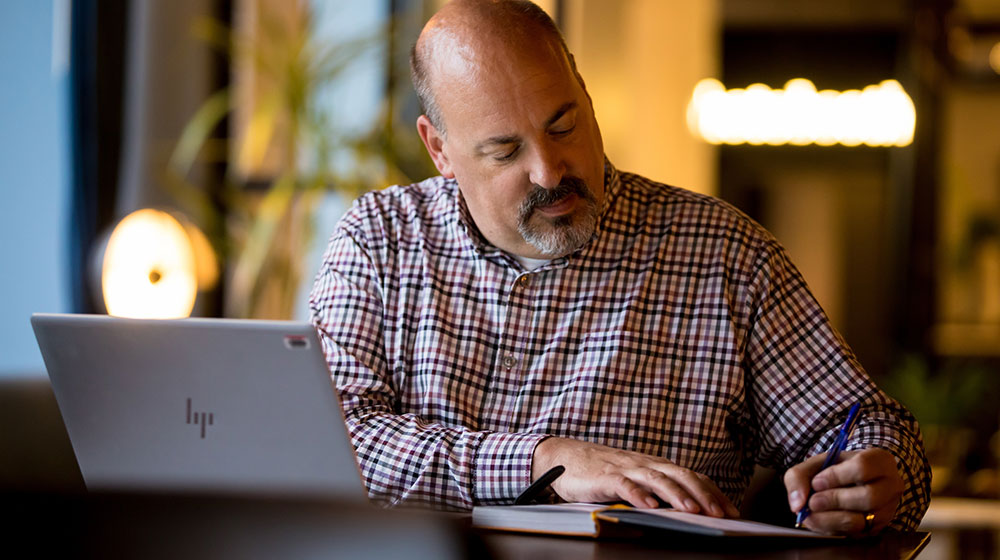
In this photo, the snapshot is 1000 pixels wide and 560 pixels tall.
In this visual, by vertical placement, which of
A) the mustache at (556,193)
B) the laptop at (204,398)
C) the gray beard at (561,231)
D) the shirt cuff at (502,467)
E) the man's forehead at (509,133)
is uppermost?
the man's forehead at (509,133)

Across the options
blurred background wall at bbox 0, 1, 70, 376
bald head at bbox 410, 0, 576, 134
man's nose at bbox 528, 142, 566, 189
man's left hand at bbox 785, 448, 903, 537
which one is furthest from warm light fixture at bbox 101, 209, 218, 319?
man's left hand at bbox 785, 448, 903, 537

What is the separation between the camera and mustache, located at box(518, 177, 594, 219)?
61.9 inches

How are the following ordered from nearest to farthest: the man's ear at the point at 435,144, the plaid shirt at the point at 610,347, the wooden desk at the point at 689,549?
the wooden desk at the point at 689,549, the plaid shirt at the point at 610,347, the man's ear at the point at 435,144

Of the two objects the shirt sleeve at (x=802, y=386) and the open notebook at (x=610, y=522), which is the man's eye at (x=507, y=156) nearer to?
the shirt sleeve at (x=802, y=386)

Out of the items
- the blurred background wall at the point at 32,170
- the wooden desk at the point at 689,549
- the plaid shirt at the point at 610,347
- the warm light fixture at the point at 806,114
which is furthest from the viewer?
the warm light fixture at the point at 806,114

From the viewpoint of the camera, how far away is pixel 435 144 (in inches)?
69.2

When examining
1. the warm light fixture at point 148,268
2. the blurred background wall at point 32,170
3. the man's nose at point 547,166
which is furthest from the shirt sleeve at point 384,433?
the blurred background wall at point 32,170

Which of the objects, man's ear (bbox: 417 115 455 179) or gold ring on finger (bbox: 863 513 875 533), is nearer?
gold ring on finger (bbox: 863 513 875 533)

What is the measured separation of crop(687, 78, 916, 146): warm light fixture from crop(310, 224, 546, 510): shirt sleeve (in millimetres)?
4978

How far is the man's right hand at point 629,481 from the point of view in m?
1.15

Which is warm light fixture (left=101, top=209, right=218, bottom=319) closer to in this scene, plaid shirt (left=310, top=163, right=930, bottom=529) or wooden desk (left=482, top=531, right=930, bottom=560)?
plaid shirt (left=310, top=163, right=930, bottom=529)

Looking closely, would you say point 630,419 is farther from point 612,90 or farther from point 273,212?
point 612,90

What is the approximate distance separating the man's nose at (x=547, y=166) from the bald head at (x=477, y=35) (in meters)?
0.15

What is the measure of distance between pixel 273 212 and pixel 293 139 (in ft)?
1.00
